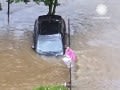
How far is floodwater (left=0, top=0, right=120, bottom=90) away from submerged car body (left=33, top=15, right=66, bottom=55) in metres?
0.48

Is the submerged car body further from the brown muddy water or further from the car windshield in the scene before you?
the brown muddy water

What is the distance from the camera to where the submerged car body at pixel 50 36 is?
64.6ft

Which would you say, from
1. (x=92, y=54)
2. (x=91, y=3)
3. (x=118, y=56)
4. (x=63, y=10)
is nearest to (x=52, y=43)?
(x=92, y=54)

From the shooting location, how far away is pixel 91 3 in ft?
99.4

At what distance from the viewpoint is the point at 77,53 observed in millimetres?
20156

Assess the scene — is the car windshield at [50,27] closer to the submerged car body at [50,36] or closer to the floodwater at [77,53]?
the submerged car body at [50,36]

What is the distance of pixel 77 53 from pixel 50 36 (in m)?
1.70

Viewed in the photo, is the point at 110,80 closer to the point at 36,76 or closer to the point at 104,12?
the point at 36,76

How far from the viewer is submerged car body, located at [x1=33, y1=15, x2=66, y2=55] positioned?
19688 mm

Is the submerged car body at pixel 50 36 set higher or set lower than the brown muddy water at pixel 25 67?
higher

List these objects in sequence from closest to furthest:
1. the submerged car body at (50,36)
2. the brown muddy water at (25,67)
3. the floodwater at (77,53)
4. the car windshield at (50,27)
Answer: the brown muddy water at (25,67) → the floodwater at (77,53) → the submerged car body at (50,36) → the car windshield at (50,27)

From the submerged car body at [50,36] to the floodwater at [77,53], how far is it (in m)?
0.48

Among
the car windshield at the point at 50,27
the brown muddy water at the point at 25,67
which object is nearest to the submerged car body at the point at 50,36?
the car windshield at the point at 50,27

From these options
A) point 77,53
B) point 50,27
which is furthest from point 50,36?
point 77,53
